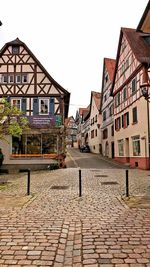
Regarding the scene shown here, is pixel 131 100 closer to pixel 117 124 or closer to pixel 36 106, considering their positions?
pixel 117 124

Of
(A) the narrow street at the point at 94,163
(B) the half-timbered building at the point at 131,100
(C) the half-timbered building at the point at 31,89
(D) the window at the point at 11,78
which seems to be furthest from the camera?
(D) the window at the point at 11,78

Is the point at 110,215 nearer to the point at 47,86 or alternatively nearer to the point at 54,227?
the point at 54,227

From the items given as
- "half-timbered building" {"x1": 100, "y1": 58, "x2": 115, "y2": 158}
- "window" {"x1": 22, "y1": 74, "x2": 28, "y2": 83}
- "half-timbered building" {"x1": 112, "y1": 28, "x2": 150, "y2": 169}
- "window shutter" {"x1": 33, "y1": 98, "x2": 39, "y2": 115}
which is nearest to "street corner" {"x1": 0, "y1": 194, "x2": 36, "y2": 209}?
"half-timbered building" {"x1": 112, "y1": 28, "x2": 150, "y2": 169}

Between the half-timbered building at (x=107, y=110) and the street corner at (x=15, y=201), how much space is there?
27896mm

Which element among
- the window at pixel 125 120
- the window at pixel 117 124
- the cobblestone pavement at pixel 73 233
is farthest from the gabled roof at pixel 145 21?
the window at pixel 117 124

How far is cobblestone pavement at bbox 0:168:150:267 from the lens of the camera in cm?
462

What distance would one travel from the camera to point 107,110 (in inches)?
1617

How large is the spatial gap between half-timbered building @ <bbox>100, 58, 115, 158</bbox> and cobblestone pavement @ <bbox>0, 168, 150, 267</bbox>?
28925 mm

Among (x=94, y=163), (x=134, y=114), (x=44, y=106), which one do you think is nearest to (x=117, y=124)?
(x=94, y=163)

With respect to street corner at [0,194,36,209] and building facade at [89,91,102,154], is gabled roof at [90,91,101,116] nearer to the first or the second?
building facade at [89,91,102,154]

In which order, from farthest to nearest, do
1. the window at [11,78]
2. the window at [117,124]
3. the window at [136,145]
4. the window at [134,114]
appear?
the window at [117,124] < the window at [11,78] < the window at [134,114] < the window at [136,145]

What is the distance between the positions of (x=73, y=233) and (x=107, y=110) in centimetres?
3568

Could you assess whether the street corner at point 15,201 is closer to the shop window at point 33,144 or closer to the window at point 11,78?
the shop window at point 33,144

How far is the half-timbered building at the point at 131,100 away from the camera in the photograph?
2408 cm
